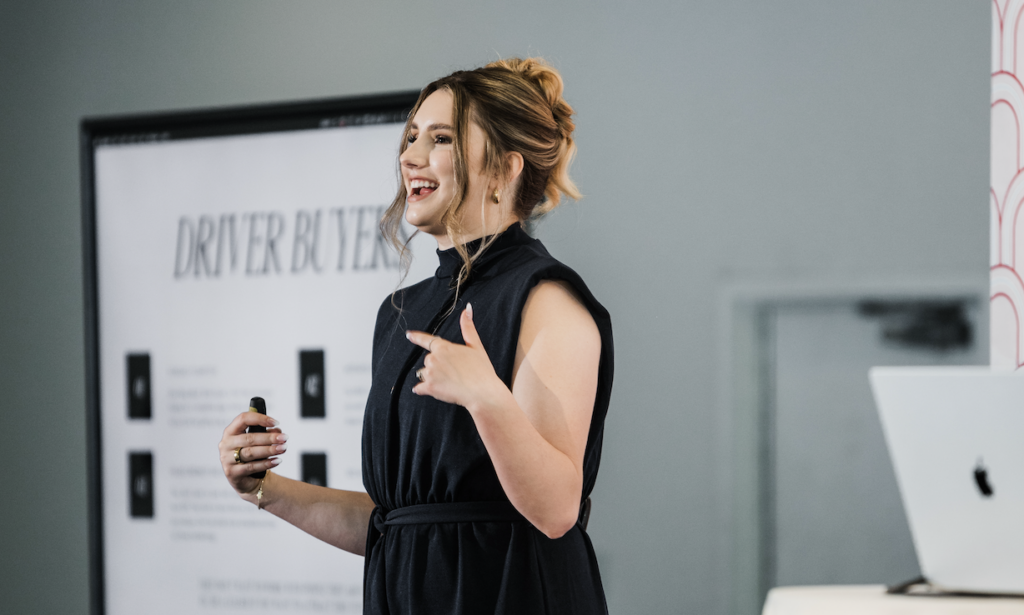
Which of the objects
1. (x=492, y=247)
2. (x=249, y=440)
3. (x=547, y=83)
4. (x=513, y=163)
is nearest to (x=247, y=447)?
(x=249, y=440)

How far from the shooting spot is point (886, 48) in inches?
68.1

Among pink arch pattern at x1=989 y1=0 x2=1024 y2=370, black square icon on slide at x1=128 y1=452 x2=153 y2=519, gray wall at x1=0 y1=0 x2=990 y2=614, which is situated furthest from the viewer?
black square icon on slide at x1=128 y1=452 x2=153 y2=519

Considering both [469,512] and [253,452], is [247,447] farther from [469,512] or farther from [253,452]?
[469,512]

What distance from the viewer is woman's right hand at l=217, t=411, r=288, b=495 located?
4.22 ft

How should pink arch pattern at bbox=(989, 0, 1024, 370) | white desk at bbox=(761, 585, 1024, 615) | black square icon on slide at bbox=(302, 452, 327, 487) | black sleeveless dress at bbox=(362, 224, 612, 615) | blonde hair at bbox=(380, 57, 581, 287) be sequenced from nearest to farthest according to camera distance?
white desk at bbox=(761, 585, 1024, 615)
black sleeveless dress at bbox=(362, 224, 612, 615)
blonde hair at bbox=(380, 57, 581, 287)
pink arch pattern at bbox=(989, 0, 1024, 370)
black square icon on slide at bbox=(302, 452, 327, 487)

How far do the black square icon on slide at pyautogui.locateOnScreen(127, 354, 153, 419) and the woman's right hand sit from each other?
1031 mm

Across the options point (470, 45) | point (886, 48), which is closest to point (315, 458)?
point (470, 45)

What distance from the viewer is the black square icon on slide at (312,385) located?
2.06 m

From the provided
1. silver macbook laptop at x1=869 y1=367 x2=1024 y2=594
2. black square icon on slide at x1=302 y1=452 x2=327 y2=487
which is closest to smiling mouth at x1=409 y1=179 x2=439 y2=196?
silver macbook laptop at x1=869 y1=367 x2=1024 y2=594

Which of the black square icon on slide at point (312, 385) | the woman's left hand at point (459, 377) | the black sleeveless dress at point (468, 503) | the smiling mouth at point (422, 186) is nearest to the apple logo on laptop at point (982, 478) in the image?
Answer: the black sleeveless dress at point (468, 503)

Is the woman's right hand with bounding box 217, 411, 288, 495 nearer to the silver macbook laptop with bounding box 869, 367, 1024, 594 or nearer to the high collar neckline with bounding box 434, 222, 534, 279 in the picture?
A: the high collar neckline with bounding box 434, 222, 534, 279

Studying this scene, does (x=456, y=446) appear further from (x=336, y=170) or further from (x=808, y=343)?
(x=336, y=170)

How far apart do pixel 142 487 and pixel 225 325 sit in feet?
1.50

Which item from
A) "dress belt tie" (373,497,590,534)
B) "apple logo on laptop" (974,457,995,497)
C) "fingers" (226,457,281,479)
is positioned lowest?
"dress belt tie" (373,497,590,534)
